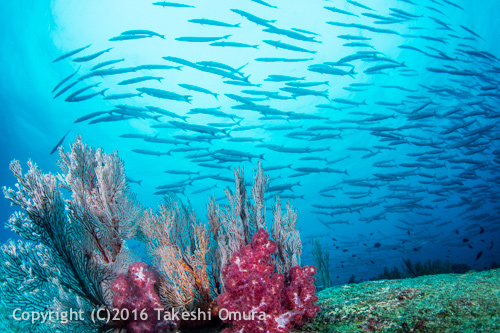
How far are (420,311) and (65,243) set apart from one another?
12.9 ft

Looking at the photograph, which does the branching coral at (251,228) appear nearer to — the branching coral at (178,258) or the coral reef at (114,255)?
the coral reef at (114,255)

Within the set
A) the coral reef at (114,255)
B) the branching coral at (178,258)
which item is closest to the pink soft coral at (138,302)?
the coral reef at (114,255)

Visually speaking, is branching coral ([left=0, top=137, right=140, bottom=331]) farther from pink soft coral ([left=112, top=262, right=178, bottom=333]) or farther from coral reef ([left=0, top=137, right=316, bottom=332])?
pink soft coral ([left=112, top=262, right=178, bottom=333])

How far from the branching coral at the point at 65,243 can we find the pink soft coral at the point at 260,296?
167 cm

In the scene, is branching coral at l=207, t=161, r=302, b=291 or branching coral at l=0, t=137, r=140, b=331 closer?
branching coral at l=0, t=137, r=140, b=331

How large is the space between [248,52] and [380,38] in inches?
558

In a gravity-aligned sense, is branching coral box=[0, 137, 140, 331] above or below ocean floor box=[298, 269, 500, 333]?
above

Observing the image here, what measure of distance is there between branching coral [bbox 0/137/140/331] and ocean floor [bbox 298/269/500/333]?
105 inches

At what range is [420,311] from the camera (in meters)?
2.49

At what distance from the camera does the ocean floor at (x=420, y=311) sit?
2143 mm

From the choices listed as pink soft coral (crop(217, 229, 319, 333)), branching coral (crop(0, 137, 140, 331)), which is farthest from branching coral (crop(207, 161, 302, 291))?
branching coral (crop(0, 137, 140, 331))

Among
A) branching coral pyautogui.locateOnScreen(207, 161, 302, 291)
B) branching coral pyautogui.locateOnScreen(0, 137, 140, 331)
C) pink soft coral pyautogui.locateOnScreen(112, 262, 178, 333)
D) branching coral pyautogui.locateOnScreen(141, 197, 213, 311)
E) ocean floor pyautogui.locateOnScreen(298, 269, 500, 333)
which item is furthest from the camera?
branching coral pyautogui.locateOnScreen(207, 161, 302, 291)

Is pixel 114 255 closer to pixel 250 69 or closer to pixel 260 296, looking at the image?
pixel 260 296

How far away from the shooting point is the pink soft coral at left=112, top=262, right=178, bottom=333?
3023mm
